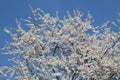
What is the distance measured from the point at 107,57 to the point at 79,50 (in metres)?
1.48

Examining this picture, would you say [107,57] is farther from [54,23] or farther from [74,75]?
[54,23]

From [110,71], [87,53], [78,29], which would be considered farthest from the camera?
[78,29]

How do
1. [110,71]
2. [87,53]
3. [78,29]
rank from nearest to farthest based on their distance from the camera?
1. [110,71]
2. [87,53]
3. [78,29]

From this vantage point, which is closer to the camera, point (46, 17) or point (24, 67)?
point (24, 67)

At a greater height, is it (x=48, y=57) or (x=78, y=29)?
(x=78, y=29)

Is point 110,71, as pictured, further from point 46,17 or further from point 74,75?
point 46,17

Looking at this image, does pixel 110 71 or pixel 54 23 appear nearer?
pixel 110 71

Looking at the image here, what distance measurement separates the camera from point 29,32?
1942 centimetres

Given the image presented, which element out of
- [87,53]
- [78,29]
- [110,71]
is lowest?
[110,71]

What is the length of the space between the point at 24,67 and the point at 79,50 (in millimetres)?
2687

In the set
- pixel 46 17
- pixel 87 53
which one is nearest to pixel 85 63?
pixel 87 53

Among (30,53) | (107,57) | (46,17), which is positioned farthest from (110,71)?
(46,17)

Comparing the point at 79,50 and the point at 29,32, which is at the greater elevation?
the point at 29,32

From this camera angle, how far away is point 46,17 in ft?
66.8
